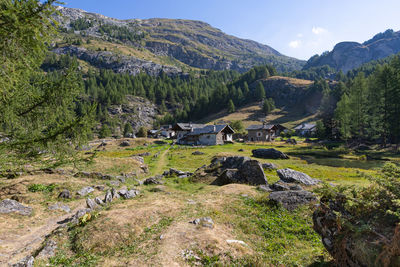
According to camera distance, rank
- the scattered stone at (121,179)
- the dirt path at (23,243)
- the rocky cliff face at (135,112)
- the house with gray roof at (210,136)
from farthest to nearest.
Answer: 1. the rocky cliff face at (135,112)
2. the house with gray roof at (210,136)
3. the scattered stone at (121,179)
4. the dirt path at (23,243)

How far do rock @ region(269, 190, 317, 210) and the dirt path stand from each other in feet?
40.7

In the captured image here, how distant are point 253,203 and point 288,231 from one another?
3133 millimetres

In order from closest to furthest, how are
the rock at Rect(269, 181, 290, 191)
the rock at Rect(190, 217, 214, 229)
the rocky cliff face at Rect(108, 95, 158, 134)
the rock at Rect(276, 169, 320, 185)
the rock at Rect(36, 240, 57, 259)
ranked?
the rock at Rect(36, 240, 57, 259), the rock at Rect(190, 217, 214, 229), the rock at Rect(269, 181, 290, 191), the rock at Rect(276, 169, 320, 185), the rocky cliff face at Rect(108, 95, 158, 134)

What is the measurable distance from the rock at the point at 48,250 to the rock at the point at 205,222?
589 cm

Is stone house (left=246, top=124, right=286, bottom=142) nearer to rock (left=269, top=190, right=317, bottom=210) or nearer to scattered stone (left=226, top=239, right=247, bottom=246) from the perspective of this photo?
rock (left=269, top=190, right=317, bottom=210)

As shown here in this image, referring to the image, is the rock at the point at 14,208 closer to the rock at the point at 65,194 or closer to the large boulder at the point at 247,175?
the rock at the point at 65,194

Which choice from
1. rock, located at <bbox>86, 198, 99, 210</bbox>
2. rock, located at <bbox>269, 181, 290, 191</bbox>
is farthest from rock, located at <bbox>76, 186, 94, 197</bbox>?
rock, located at <bbox>269, 181, 290, 191</bbox>

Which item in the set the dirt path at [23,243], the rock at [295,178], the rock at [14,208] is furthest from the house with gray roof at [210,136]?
the dirt path at [23,243]

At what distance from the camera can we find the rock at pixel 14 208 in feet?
36.6

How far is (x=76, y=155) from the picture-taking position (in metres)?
11.1

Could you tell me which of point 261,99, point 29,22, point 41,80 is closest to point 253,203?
point 29,22

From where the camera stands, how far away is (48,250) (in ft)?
24.5

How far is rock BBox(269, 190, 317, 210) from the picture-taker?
37.1 ft

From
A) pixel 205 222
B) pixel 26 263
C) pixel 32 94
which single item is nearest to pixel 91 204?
pixel 26 263
